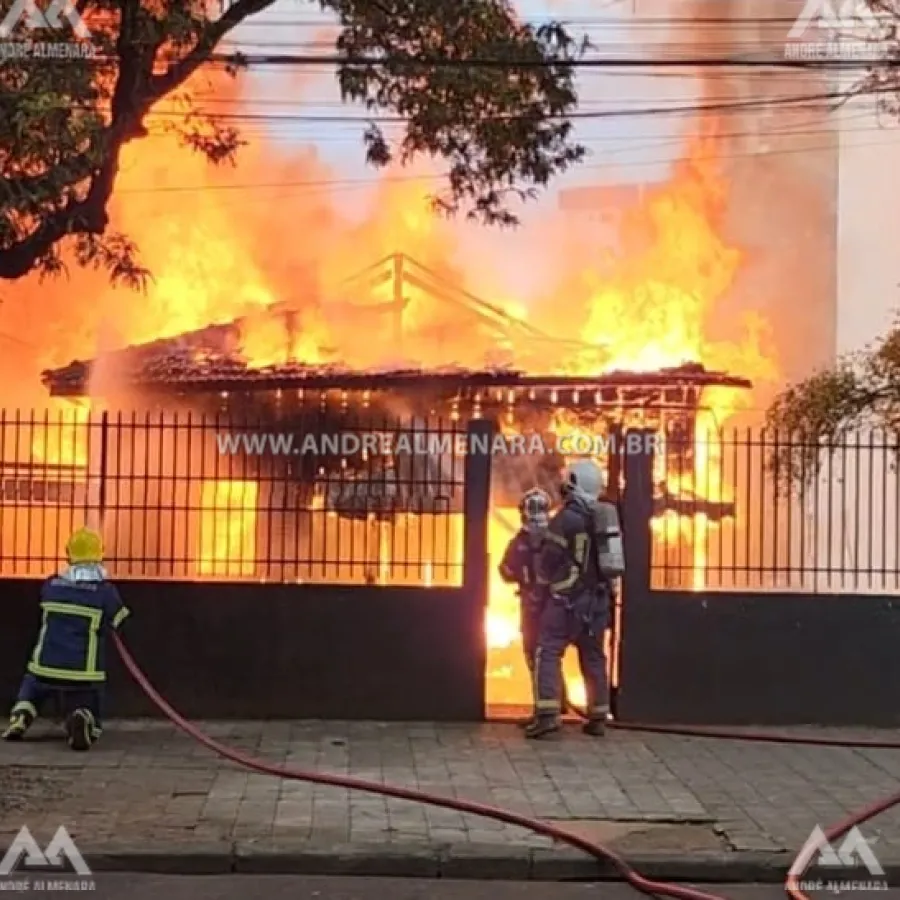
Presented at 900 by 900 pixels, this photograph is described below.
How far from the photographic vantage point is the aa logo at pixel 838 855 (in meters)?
6.17

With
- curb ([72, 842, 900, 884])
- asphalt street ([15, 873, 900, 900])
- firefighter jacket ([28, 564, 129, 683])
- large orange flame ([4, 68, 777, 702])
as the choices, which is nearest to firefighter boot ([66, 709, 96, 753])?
firefighter jacket ([28, 564, 129, 683])

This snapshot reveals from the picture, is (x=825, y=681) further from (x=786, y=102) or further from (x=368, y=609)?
(x=786, y=102)

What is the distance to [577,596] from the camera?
9305mm

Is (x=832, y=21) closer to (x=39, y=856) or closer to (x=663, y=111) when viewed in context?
(x=663, y=111)

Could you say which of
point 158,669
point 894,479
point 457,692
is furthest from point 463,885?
point 894,479

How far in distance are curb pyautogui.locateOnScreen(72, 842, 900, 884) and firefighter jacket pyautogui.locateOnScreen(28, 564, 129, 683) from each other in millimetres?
2567

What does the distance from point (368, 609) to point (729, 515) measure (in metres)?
3.24

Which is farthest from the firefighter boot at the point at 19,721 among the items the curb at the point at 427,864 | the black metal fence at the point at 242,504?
the curb at the point at 427,864

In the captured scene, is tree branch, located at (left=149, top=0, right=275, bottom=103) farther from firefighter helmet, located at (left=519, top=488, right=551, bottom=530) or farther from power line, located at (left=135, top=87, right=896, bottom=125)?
power line, located at (left=135, top=87, right=896, bottom=125)

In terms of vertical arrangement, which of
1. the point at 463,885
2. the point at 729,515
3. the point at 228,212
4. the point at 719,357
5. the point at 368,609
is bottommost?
the point at 463,885

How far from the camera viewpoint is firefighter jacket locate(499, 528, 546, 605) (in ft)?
31.3

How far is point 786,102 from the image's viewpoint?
17.8 meters

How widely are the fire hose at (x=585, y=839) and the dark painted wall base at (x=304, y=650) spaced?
15.1 inches

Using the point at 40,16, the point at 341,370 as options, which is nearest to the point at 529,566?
the point at 40,16
